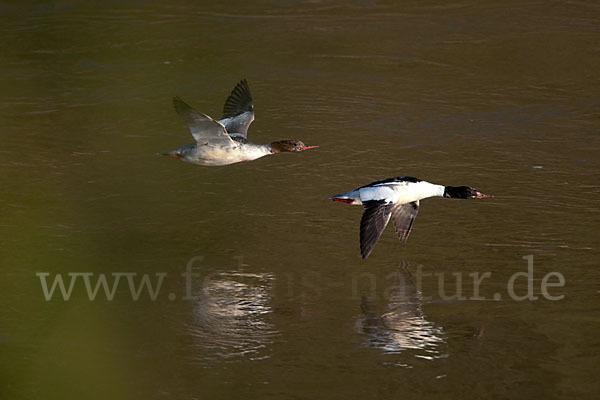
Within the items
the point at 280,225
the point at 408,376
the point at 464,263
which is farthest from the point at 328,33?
the point at 408,376

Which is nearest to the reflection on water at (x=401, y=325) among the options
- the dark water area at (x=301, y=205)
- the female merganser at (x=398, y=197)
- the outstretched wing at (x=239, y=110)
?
the dark water area at (x=301, y=205)

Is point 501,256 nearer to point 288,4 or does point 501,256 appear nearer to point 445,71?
point 445,71

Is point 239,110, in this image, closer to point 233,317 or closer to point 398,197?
point 398,197

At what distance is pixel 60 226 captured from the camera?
7539mm

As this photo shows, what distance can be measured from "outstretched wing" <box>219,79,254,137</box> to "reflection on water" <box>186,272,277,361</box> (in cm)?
247

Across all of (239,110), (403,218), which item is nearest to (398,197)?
(403,218)

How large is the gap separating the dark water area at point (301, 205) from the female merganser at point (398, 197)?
0.19 metres

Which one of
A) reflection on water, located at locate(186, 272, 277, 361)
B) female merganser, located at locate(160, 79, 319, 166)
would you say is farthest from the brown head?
reflection on water, located at locate(186, 272, 277, 361)

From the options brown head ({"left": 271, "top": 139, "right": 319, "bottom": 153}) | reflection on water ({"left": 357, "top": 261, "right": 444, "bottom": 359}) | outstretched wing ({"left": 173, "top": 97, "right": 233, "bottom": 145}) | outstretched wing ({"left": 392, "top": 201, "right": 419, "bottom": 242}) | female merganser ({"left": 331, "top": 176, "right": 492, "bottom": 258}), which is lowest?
reflection on water ({"left": 357, "top": 261, "right": 444, "bottom": 359})

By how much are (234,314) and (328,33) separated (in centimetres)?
716

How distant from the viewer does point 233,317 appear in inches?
238

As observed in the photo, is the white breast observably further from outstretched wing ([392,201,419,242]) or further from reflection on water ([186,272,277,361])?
reflection on water ([186,272,277,361])

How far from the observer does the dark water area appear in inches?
215

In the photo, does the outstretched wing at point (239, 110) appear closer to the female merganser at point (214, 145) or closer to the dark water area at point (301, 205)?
the female merganser at point (214, 145)
